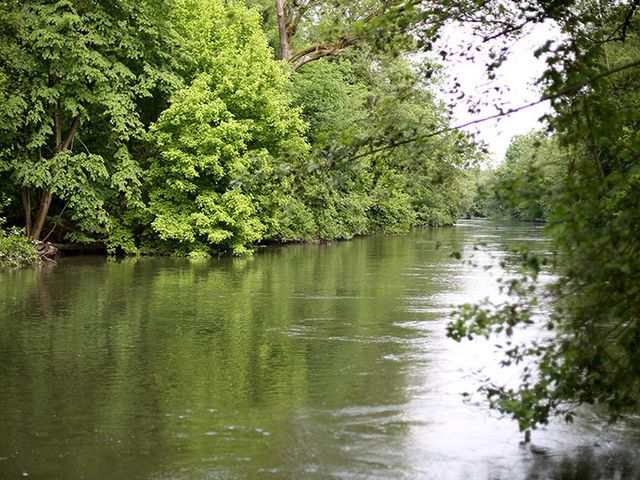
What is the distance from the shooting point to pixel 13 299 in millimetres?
17469

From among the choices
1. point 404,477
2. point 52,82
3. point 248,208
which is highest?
point 52,82

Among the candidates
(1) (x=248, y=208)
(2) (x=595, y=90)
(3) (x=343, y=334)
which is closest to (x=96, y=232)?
(1) (x=248, y=208)

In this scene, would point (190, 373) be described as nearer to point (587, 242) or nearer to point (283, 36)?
point (587, 242)

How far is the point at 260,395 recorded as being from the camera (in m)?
Result: 9.47

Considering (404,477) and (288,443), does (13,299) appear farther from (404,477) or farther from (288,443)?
(404,477)

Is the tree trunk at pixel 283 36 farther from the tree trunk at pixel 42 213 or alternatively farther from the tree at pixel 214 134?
the tree trunk at pixel 42 213

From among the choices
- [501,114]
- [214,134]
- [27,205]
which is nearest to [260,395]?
[501,114]

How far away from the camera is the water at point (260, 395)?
707 centimetres

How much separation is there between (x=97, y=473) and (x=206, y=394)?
2.78 m

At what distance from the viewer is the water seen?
7.07m

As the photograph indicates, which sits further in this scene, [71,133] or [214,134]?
[214,134]

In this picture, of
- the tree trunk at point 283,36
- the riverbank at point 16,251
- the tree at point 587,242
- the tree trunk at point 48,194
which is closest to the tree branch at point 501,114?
the tree at point 587,242

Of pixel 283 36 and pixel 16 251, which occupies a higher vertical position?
pixel 283 36

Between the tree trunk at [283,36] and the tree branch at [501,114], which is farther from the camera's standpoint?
the tree trunk at [283,36]
